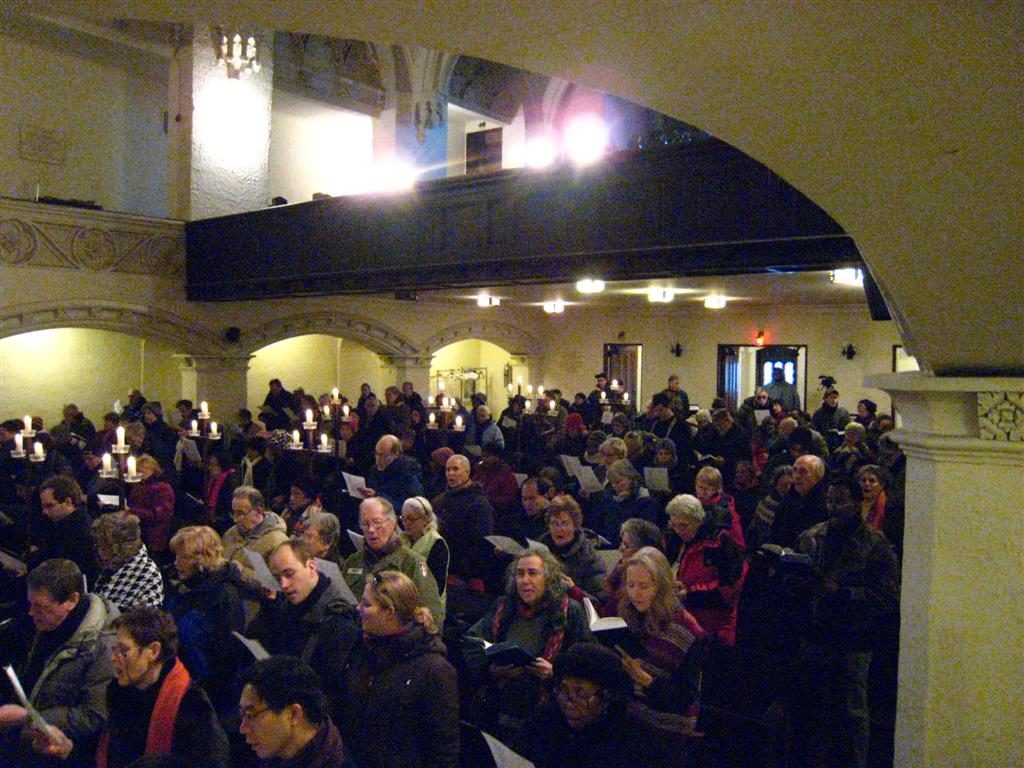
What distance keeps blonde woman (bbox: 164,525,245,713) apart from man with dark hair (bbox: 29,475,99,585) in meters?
1.39

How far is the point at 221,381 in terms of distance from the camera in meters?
13.8

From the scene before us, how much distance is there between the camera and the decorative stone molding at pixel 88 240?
37.0 feet

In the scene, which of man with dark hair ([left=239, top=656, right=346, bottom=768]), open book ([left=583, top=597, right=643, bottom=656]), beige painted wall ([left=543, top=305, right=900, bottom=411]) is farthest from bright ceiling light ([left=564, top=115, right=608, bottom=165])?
man with dark hair ([left=239, top=656, right=346, bottom=768])

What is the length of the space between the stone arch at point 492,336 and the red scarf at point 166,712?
14.0m

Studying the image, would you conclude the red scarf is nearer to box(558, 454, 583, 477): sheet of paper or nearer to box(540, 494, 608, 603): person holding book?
box(540, 494, 608, 603): person holding book

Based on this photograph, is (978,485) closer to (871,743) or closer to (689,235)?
(871,743)

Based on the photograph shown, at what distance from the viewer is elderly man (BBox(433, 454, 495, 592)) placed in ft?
19.1

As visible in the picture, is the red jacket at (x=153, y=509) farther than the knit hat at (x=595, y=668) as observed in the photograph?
Yes

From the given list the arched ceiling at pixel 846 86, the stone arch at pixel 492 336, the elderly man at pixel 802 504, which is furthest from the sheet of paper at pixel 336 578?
the stone arch at pixel 492 336

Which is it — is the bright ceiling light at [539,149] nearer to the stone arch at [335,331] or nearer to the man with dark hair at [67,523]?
the stone arch at [335,331]

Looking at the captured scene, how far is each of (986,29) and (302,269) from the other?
9.76 metres

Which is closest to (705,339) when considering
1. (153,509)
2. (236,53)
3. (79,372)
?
(236,53)

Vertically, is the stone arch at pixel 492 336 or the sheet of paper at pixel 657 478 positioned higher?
the stone arch at pixel 492 336

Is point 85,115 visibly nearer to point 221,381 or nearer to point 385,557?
point 221,381
